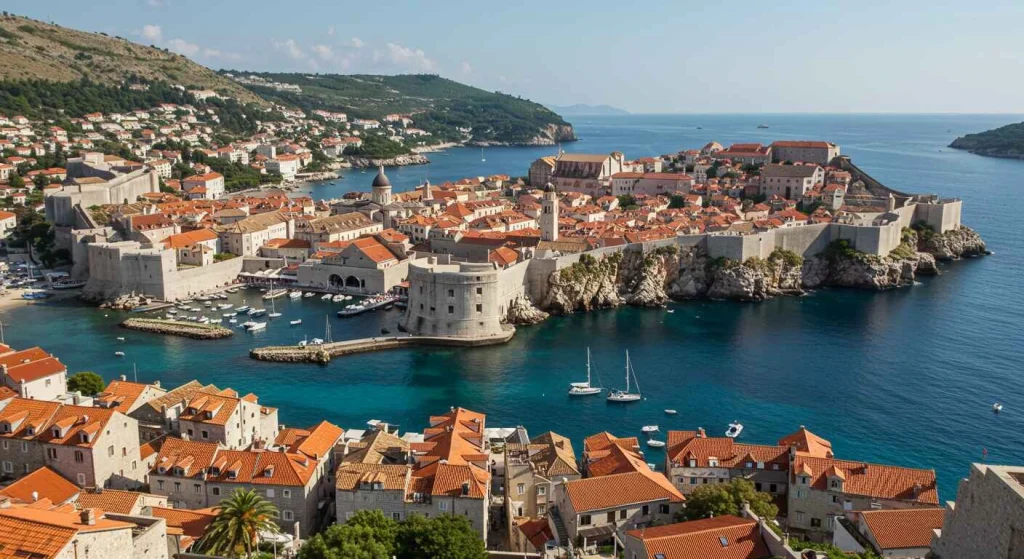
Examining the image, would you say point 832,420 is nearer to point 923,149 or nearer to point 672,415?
point 672,415

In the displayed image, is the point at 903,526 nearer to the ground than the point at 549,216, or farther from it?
nearer to the ground

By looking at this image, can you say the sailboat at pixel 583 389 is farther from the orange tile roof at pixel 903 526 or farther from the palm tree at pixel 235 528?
the palm tree at pixel 235 528

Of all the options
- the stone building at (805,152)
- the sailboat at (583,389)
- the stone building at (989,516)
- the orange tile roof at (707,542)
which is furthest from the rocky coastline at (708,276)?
the stone building at (989,516)

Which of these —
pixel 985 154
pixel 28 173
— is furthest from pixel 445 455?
pixel 985 154

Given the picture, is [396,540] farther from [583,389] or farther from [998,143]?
[998,143]

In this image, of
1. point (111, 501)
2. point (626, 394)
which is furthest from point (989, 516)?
point (626, 394)

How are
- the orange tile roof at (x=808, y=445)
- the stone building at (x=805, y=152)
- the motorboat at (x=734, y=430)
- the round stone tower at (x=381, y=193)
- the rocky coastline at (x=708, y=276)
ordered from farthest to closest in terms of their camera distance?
the stone building at (x=805, y=152), the round stone tower at (x=381, y=193), the rocky coastline at (x=708, y=276), the motorboat at (x=734, y=430), the orange tile roof at (x=808, y=445)
